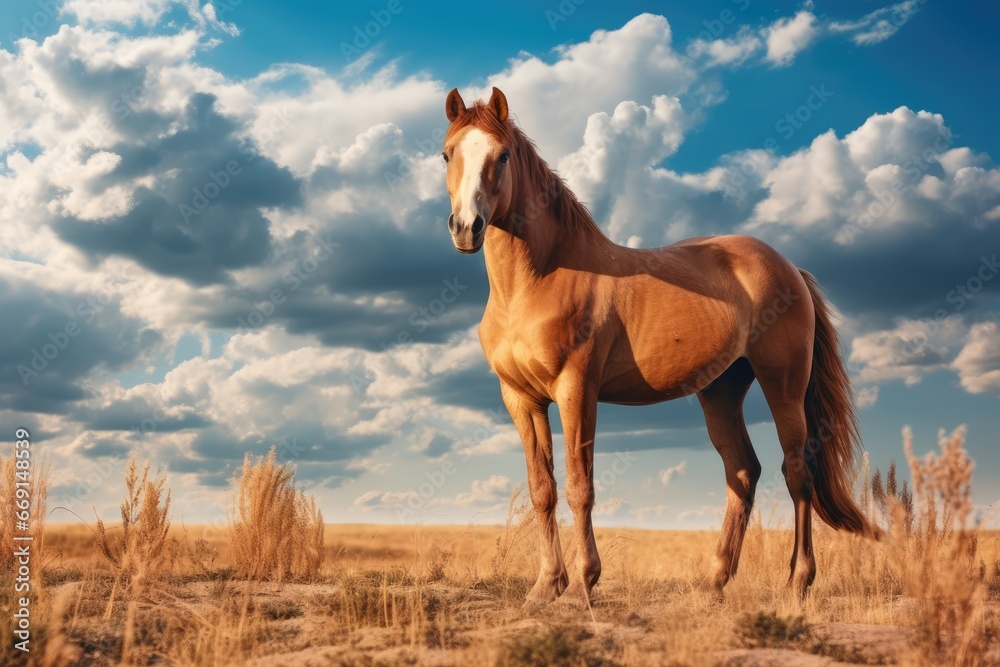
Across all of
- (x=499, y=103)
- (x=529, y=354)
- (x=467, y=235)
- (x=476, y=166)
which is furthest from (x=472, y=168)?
(x=529, y=354)

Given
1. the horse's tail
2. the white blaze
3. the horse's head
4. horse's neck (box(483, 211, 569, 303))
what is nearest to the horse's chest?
horse's neck (box(483, 211, 569, 303))

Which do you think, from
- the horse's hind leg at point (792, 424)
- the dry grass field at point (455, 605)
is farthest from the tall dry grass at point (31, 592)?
the horse's hind leg at point (792, 424)

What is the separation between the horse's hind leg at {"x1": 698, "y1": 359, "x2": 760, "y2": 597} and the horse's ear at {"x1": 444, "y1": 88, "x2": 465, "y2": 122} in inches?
143

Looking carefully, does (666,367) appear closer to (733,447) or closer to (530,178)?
(733,447)

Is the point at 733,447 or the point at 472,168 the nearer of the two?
the point at 472,168

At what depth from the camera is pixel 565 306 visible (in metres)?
6.24

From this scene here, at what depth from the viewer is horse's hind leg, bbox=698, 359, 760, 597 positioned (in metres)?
7.51

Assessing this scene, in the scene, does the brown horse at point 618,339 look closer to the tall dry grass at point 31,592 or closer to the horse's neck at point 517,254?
the horse's neck at point 517,254

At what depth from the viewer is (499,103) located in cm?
615

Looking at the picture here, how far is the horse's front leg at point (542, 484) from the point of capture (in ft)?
21.1

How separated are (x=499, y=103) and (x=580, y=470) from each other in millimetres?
2807

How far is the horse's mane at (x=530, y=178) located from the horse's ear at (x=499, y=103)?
32 mm

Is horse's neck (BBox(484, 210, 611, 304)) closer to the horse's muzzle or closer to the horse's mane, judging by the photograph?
the horse's mane

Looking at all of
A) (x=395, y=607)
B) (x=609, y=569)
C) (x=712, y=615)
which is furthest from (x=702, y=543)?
(x=395, y=607)
